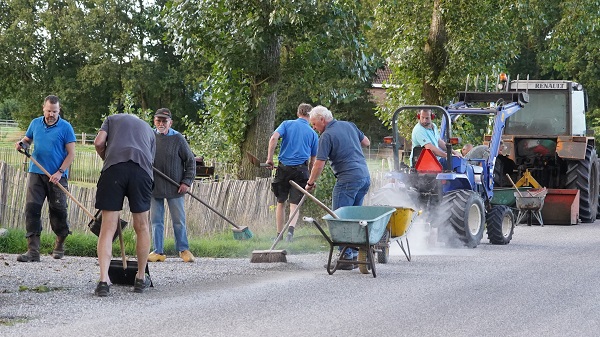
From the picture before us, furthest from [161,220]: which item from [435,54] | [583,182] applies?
[435,54]

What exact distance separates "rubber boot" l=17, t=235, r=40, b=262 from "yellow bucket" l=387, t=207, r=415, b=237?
4096 millimetres

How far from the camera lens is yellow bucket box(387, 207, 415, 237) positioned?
43.1 feet

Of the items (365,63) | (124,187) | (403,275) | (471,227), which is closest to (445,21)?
(365,63)

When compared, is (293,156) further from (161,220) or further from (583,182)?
(583,182)

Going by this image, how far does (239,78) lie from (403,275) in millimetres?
9709

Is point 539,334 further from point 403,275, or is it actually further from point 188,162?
point 188,162

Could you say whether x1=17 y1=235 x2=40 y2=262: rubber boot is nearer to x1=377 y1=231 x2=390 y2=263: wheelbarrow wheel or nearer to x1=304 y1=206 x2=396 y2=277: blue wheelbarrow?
x1=304 y1=206 x2=396 y2=277: blue wheelbarrow

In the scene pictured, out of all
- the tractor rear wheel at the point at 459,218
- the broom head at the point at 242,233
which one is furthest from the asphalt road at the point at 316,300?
the tractor rear wheel at the point at 459,218

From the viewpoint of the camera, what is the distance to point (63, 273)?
38.2 feet

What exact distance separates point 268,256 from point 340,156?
56.7 inches

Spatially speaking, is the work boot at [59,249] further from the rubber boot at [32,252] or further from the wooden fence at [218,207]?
the wooden fence at [218,207]

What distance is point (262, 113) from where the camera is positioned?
69.4ft

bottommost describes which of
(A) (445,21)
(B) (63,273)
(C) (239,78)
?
(B) (63,273)

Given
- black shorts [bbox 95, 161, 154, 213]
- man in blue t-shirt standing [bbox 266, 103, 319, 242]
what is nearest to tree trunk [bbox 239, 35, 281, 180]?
man in blue t-shirt standing [bbox 266, 103, 319, 242]
